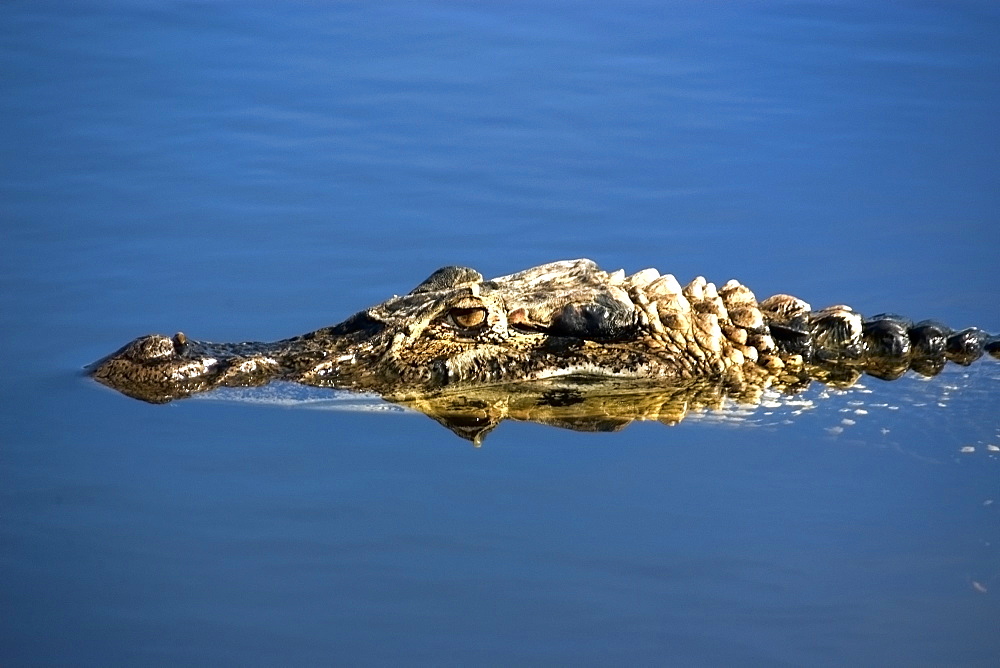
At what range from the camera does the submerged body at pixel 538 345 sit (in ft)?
25.9

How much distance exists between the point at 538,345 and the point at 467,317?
391 mm

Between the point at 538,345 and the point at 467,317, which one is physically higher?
the point at 467,317

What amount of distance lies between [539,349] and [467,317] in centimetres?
40

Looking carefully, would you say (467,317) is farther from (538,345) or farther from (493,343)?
(538,345)

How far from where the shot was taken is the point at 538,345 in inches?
313

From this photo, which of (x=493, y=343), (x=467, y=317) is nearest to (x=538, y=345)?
(x=493, y=343)

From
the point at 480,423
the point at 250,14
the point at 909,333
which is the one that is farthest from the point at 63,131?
the point at 909,333

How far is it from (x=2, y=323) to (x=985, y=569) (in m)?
5.88

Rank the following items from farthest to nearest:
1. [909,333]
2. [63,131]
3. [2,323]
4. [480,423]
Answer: [63,131] → [2,323] → [909,333] → [480,423]

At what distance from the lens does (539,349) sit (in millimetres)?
7934

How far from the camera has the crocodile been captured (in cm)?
790

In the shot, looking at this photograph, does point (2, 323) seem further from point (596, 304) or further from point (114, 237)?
point (596, 304)

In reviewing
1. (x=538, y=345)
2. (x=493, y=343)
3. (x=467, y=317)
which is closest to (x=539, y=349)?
(x=538, y=345)

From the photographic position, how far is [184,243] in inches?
426
